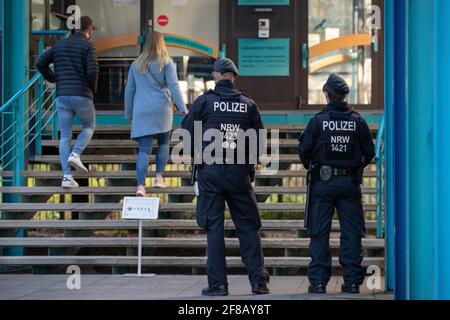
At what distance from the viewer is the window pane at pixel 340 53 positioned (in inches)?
546

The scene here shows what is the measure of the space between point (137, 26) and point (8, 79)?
8.18 ft

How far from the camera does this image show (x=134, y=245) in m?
10.3

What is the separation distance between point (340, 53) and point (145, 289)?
6.20 meters

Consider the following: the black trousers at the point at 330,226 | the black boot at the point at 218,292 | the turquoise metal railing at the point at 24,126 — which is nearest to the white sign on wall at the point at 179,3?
the turquoise metal railing at the point at 24,126

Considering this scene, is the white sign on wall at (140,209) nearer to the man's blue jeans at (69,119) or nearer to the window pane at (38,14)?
the man's blue jeans at (69,119)

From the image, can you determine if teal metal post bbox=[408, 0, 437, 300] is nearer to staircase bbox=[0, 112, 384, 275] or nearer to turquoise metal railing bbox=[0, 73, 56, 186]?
staircase bbox=[0, 112, 384, 275]

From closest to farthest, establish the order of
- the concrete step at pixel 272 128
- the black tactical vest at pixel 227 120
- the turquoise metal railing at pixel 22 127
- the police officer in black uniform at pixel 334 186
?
the black tactical vest at pixel 227 120, the police officer in black uniform at pixel 334 186, the turquoise metal railing at pixel 22 127, the concrete step at pixel 272 128

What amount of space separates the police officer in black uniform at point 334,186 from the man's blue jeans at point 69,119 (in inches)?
142

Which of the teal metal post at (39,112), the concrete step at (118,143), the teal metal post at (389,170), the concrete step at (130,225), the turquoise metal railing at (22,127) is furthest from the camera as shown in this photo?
the concrete step at (118,143)

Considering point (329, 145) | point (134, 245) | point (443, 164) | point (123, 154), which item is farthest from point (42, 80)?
point (443, 164)

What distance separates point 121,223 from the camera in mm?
10531

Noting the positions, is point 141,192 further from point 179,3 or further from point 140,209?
point 179,3
